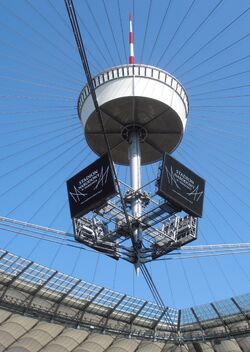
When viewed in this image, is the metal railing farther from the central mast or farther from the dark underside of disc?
the dark underside of disc

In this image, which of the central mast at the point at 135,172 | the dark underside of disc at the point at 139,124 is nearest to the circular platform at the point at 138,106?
the dark underside of disc at the point at 139,124

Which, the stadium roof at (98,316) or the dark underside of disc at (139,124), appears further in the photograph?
the stadium roof at (98,316)

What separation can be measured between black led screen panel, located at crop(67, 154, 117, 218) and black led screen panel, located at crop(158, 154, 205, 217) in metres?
2.66

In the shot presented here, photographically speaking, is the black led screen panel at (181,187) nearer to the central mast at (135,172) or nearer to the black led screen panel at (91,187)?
the central mast at (135,172)

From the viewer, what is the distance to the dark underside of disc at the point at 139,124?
1283 inches

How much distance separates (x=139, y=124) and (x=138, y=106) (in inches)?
57.0

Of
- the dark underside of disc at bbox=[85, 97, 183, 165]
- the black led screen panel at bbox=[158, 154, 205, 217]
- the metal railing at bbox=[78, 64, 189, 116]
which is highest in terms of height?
the metal railing at bbox=[78, 64, 189, 116]

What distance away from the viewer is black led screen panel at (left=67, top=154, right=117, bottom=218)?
27.4 metres

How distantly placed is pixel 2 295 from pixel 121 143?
17596 mm

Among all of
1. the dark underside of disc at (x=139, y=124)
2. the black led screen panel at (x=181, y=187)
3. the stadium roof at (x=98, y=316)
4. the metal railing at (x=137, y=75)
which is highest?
the metal railing at (x=137, y=75)

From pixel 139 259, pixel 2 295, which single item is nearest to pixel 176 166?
pixel 139 259

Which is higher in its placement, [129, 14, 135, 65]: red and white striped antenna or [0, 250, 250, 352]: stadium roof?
[129, 14, 135, 65]: red and white striped antenna

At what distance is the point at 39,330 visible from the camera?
150 ft

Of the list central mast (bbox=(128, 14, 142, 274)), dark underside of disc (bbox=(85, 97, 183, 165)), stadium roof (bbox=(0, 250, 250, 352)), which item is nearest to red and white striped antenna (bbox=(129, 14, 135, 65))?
central mast (bbox=(128, 14, 142, 274))
